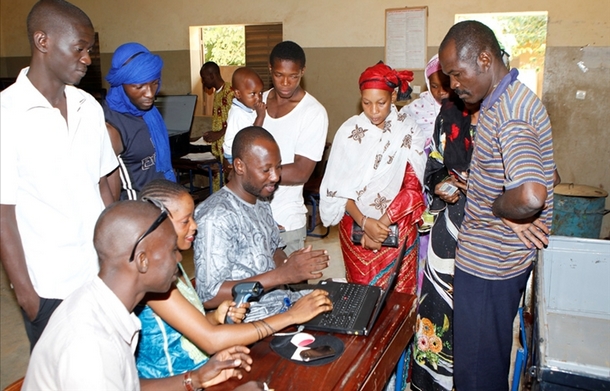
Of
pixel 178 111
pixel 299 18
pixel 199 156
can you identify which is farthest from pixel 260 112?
pixel 178 111

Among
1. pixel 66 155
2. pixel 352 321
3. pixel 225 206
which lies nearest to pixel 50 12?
pixel 66 155

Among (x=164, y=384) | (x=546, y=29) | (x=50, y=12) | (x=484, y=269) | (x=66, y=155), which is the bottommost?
(x=164, y=384)

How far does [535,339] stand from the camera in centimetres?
173

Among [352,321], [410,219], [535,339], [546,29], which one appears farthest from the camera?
[546,29]

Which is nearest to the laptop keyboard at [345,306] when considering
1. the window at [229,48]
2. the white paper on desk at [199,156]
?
the white paper on desk at [199,156]

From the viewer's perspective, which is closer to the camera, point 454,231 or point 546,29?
point 454,231

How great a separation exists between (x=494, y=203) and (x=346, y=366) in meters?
0.83

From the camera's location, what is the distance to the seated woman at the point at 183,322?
1.63 metres

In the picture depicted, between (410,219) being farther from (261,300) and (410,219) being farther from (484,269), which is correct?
(261,300)

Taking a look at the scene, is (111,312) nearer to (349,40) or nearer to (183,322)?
(183,322)

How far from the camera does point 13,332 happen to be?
375 centimetres

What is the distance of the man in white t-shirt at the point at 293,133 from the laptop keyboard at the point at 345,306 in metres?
0.75

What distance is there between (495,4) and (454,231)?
4.15 metres

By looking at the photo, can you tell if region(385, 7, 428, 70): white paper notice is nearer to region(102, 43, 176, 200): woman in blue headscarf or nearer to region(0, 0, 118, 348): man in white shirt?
region(102, 43, 176, 200): woman in blue headscarf
